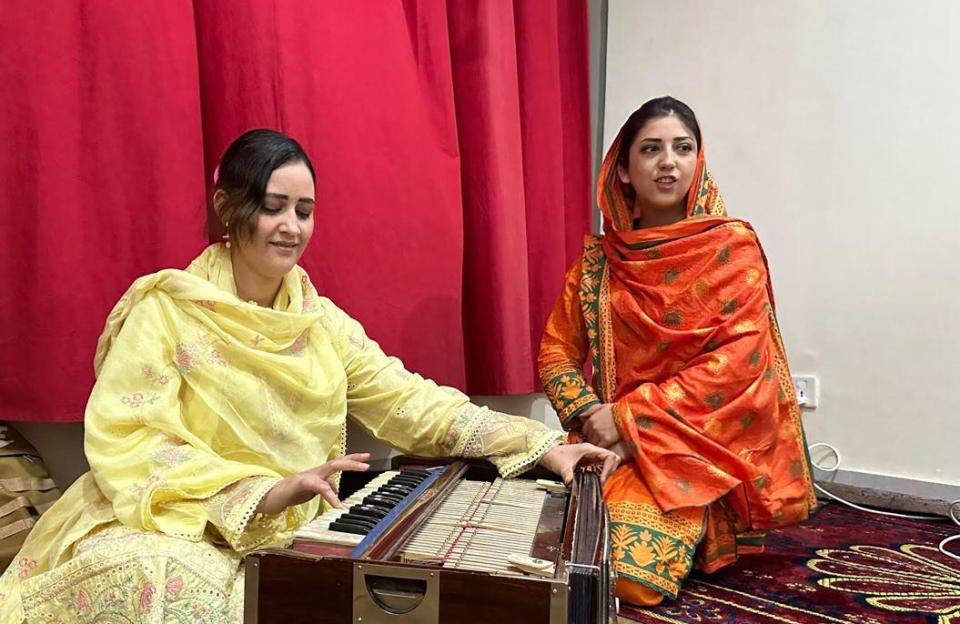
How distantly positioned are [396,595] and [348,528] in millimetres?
132

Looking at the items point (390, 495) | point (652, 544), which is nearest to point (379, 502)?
point (390, 495)

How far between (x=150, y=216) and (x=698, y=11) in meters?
2.01

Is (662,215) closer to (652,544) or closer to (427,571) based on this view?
(652,544)

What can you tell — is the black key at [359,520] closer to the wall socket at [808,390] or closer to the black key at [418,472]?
the black key at [418,472]

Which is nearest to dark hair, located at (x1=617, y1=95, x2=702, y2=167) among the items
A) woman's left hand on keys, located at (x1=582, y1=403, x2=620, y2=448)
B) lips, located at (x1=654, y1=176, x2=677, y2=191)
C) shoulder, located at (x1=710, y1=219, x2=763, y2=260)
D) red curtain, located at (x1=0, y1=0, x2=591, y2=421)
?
lips, located at (x1=654, y1=176, x2=677, y2=191)

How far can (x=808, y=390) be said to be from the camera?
92.7 inches

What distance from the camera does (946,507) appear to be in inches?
82.0

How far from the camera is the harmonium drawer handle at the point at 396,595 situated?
74cm

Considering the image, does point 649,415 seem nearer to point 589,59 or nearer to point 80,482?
point 80,482

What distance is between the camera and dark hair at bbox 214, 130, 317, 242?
1.22 meters

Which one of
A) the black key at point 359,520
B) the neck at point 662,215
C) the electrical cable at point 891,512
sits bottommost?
the electrical cable at point 891,512

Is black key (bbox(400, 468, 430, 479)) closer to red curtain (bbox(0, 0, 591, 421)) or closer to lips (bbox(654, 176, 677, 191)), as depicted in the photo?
red curtain (bbox(0, 0, 591, 421))

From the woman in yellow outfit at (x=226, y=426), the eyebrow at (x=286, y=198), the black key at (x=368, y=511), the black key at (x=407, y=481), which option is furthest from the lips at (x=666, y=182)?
the black key at (x=368, y=511)

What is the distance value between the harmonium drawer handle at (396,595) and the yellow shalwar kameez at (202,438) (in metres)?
0.28
